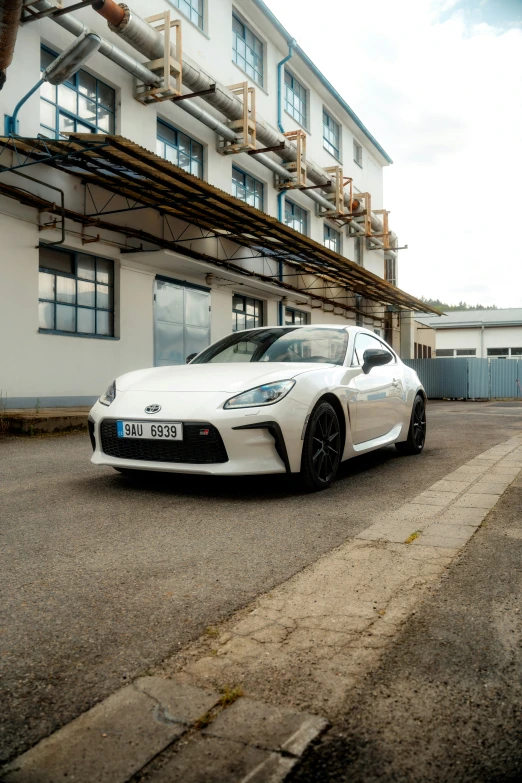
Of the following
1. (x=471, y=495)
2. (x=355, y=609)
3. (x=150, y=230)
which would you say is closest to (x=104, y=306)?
(x=150, y=230)

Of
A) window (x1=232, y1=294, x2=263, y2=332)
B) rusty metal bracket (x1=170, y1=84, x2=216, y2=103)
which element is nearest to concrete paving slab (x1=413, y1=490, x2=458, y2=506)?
rusty metal bracket (x1=170, y1=84, x2=216, y2=103)

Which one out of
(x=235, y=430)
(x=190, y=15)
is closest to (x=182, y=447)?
(x=235, y=430)

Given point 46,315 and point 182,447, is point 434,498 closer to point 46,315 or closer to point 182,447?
point 182,447

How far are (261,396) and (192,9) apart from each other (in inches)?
606

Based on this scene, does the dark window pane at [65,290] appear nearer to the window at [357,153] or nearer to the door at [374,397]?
the door at [374,397]

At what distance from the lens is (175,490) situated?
4.96 metres

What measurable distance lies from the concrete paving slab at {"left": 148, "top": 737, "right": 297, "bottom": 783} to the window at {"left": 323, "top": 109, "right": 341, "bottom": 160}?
2582 cm

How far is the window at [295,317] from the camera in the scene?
74.0 feet

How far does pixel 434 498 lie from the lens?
184 inches

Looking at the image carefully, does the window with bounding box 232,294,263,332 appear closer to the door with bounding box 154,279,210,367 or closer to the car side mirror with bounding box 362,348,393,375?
the door with bounding box 154,279,210,367

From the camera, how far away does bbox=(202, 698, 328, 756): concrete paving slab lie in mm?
1561

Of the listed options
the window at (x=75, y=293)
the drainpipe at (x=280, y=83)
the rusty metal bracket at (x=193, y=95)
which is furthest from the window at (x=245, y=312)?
the rusty metal bracket at (x=193, y=95)

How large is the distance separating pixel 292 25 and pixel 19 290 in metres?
14.5

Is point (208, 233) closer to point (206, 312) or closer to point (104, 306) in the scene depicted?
point (206, 312)
